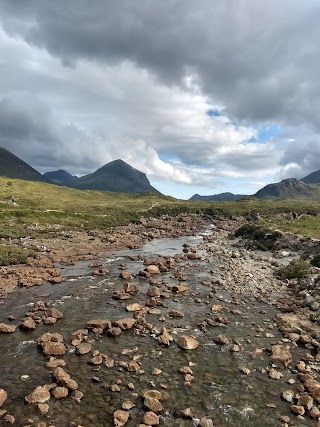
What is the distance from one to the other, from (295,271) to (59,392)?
3301cm

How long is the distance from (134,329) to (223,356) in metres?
6.60

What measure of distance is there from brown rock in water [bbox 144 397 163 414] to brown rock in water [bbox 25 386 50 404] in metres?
4.66

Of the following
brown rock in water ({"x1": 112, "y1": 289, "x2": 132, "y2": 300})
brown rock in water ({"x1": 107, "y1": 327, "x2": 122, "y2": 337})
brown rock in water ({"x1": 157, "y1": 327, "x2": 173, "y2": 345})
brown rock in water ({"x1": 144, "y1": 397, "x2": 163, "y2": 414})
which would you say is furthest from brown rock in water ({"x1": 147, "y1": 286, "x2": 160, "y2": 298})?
brown rock in water ({"x1": 144, "y1": 397, "x2": 163, "y2": 414})

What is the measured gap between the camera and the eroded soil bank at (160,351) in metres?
16.3

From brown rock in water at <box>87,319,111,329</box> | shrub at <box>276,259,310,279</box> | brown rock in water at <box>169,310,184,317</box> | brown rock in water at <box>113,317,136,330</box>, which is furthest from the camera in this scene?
shrub at <box>276,259,310,279</box>

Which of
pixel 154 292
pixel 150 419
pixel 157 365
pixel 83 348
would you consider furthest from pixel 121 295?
pixel 150 419

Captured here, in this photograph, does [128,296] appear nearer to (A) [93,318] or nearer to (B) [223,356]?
(A) [93,318]

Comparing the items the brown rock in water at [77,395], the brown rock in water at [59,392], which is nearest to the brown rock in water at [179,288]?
the brown rock in water at [77,395]

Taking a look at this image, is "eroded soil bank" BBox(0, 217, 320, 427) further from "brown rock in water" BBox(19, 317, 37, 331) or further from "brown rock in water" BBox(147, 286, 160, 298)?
"brown rock in water" BBox(147, 286, 160, 298)

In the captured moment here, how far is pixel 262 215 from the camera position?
151 meters

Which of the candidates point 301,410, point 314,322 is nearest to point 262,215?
point 314,322

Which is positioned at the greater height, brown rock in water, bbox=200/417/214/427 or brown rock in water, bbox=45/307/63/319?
brown rock in water, bbox=45/307/63/319

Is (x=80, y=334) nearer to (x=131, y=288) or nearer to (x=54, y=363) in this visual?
(x=54, y=363)

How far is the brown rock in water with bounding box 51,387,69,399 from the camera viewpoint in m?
16.7
